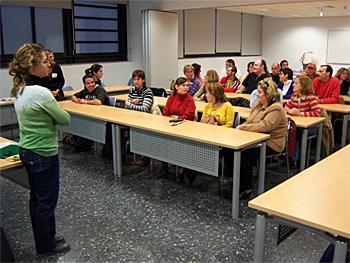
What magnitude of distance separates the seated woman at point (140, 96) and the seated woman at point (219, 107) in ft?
3.38

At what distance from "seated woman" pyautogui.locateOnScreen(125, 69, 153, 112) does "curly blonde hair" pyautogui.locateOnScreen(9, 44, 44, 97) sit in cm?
230

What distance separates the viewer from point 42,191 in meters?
2.51

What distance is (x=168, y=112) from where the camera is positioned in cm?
451

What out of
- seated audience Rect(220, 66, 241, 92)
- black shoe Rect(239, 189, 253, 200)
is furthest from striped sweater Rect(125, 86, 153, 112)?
seated audience Rect(220, 66, 241, 92)

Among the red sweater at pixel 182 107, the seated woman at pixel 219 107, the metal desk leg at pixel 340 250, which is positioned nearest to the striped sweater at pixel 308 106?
the seated woman at pixel 219 107

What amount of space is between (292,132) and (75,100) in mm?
3076

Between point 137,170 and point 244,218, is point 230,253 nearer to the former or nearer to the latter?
point 244,218

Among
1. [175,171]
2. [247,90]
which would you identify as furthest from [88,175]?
[247,90]

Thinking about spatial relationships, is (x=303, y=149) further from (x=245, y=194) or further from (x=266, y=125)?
(x=245, y=194)

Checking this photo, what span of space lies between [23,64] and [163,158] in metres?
1.84

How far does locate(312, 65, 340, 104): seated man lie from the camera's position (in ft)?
18.1

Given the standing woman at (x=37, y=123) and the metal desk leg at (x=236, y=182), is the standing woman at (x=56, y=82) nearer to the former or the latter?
the standing woman at (x=37, y=123)

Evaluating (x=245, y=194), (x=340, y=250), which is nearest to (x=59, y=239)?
(x=245, y=194)

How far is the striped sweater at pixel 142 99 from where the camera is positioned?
480 cm
